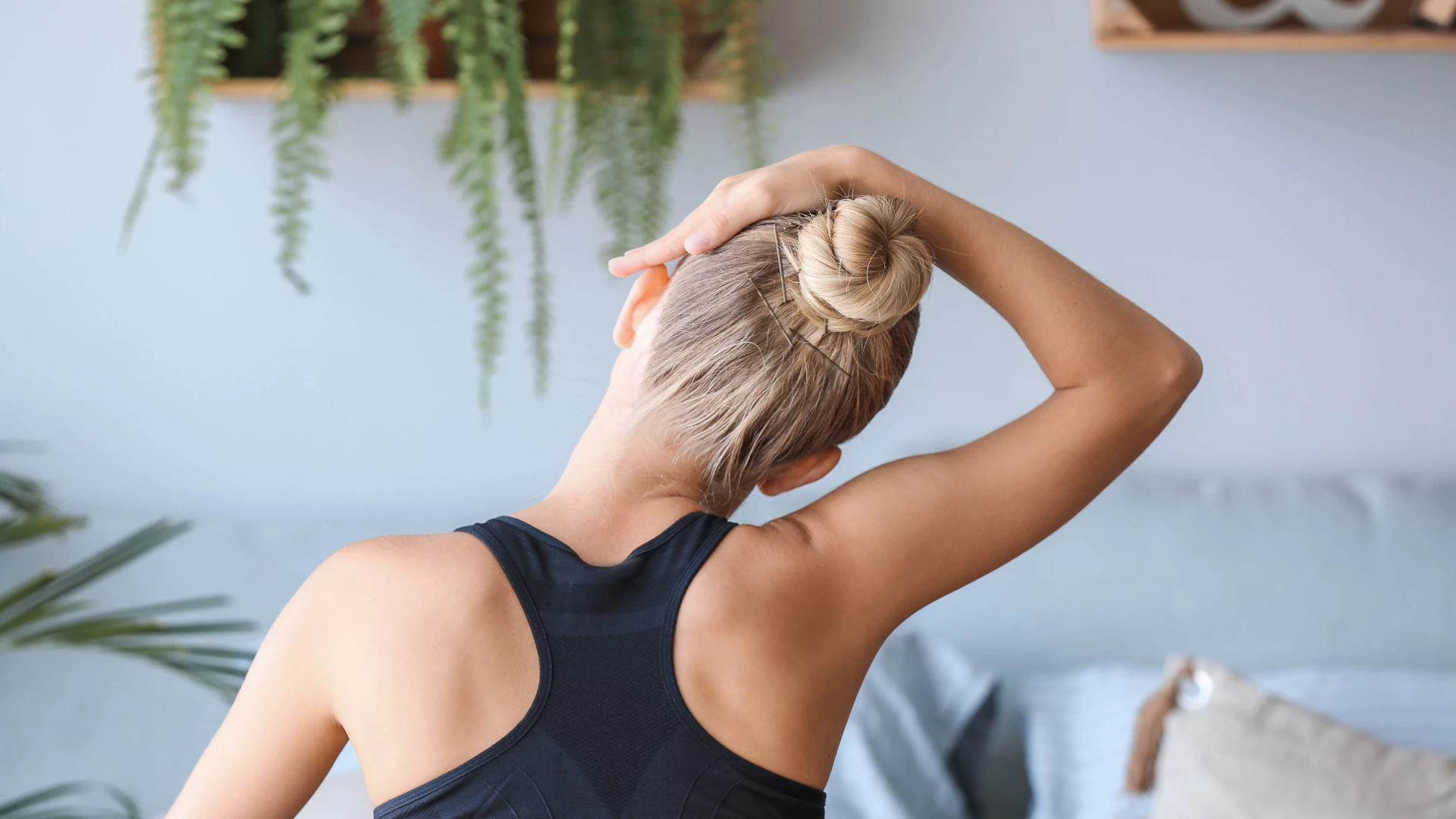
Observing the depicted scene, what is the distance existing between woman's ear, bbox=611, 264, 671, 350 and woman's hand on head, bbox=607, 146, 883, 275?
11 mm

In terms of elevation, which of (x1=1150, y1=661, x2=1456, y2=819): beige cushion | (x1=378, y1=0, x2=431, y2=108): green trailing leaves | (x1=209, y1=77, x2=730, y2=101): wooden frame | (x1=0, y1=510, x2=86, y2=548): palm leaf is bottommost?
(x1=1150, y1=661, x2=1456, y2=819): beige cushion

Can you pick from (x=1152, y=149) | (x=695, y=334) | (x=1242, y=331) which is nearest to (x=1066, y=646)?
(x=1242, y=331)

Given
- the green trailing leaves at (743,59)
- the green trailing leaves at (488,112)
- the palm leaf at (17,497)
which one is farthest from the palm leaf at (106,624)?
the green trailing leaves at (743,59)

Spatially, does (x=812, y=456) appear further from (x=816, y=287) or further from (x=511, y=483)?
(x=511, y=483)

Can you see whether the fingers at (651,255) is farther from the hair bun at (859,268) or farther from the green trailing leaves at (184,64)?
the green trailing leaves at (184,64)

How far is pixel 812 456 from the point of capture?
820mm

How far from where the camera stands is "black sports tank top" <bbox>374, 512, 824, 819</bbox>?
67 cm

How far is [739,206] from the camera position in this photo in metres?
0.78

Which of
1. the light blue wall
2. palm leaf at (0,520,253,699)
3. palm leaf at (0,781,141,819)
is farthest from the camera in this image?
the light blue wall

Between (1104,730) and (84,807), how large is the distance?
1426 millimetres

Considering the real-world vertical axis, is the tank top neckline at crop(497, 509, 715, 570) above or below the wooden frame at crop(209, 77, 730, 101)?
below

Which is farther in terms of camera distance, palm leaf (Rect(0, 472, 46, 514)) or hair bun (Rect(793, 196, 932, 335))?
palm leaf (Rect(0, 472, 46, 514))

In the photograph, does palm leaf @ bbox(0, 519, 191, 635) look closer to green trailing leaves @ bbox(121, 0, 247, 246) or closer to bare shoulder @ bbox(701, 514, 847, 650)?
green trailing leaves @ bbox(121, 0, 247, 246)

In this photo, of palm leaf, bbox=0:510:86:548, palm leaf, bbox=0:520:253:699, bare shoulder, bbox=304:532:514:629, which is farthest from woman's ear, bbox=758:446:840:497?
palm leaf, bbox=0:510:86:548
